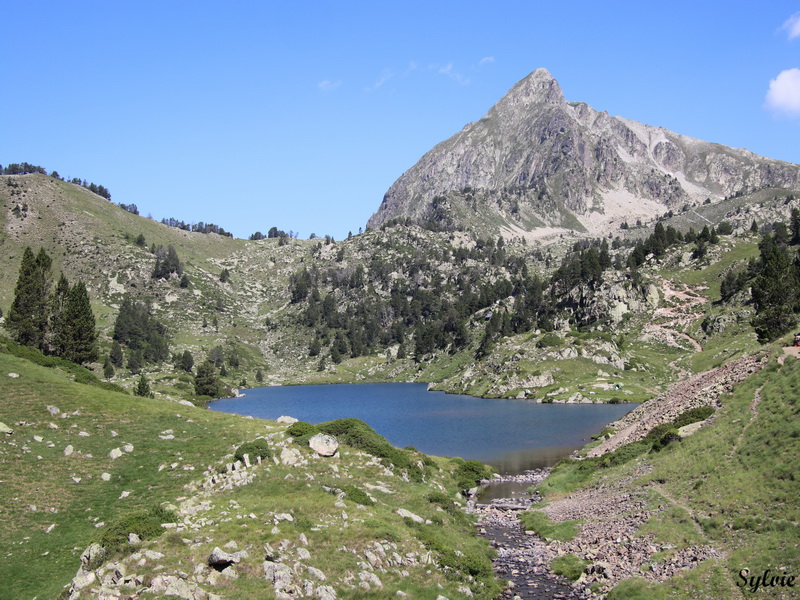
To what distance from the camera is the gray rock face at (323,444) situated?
148 feet

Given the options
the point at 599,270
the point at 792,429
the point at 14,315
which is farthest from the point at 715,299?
the point at 14,315

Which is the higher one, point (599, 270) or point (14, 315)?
point (599, 270)

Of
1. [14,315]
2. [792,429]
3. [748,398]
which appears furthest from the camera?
[14,315]

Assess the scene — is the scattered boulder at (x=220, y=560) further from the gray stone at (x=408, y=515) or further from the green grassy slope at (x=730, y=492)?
the green grassy slope at (x=730, y=492)

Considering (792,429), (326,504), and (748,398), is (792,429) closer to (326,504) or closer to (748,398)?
(748,398)

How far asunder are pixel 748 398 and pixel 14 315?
9733 cm

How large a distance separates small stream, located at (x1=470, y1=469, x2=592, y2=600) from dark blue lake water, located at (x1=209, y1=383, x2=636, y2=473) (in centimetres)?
1078

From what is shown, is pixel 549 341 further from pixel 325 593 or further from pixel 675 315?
pixel 325 593

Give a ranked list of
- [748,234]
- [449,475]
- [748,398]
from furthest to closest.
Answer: [748,234] < [449,475] < [748,398]

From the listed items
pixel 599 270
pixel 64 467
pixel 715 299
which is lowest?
pixel 64 467

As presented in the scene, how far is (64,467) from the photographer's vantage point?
38.8 meters

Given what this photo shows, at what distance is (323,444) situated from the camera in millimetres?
45594

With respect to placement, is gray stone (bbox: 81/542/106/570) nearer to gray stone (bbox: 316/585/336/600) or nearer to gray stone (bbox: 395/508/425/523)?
gray stone (bbox: 316/585/336/600)

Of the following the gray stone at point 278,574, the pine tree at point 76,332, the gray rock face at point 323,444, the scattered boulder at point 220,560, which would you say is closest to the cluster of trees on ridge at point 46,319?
the pine tree at point 76,332
